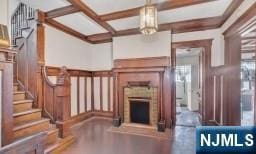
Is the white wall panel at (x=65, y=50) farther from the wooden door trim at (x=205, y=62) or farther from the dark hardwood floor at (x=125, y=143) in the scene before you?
the wooden door trim at (x=205, y=62)

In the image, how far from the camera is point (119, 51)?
5.01m

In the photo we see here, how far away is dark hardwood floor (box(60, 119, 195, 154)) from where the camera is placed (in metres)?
3.12

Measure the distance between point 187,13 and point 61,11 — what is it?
2.59m

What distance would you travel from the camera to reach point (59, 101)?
353 centimetres

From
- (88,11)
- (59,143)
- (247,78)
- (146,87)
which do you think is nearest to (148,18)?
(88,11)

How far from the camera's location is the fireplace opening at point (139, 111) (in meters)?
4.67

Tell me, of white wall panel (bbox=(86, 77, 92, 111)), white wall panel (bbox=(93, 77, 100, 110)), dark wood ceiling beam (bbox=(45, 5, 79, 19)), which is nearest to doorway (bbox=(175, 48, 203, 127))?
white wall panel (bbox=(93, 77, 100, 110))

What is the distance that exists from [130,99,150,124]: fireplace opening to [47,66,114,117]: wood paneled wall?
0.94m

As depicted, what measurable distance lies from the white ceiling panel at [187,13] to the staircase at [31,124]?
2524 mm

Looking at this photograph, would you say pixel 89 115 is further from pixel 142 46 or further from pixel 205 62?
pixel 205 62

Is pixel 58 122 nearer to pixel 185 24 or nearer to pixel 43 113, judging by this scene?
pixel 43 113

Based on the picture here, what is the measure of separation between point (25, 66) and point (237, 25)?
4135mm

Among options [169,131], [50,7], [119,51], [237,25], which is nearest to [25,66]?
[50,7]

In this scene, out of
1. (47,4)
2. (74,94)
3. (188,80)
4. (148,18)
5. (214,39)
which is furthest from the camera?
(188,80)
